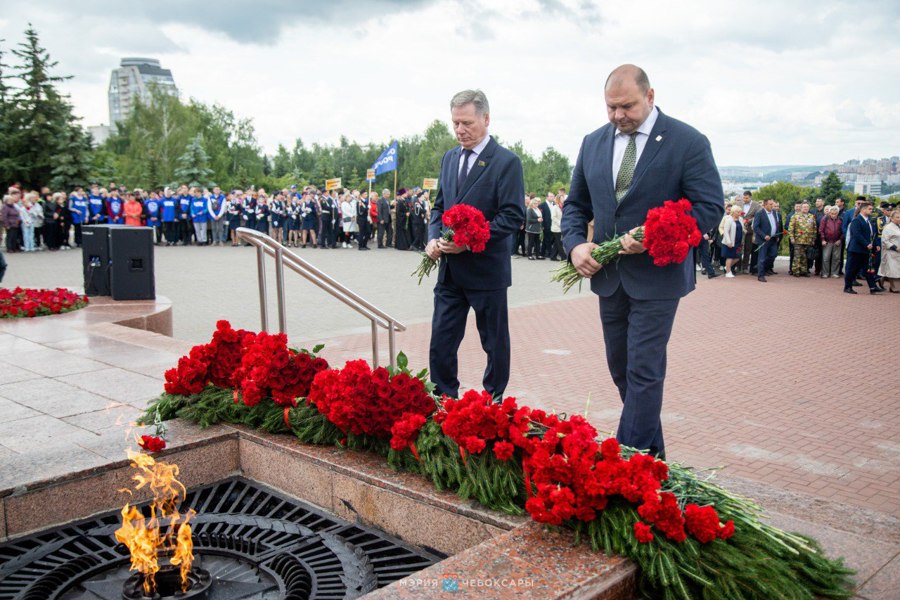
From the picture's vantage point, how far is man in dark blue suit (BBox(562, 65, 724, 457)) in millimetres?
3686

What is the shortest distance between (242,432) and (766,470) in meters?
3.14

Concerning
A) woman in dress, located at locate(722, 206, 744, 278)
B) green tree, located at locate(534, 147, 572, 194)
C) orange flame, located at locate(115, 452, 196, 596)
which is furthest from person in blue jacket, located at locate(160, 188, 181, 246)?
green tree, located at locate(534, 147, 572, 194)

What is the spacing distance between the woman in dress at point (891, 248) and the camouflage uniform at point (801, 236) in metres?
3.08

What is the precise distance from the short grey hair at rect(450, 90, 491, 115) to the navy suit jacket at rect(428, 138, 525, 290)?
0.87 ft

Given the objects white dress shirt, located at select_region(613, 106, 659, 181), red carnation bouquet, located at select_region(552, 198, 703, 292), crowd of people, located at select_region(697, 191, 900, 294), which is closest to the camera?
red carnation bouquet, located at select_region(552, 198, 703, 292)

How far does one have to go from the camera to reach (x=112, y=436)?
430 centimetres

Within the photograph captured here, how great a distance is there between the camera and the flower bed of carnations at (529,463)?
2674 mm

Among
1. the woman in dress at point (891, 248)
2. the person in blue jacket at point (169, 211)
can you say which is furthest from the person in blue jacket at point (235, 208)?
the woman in dress at point (891, 248)

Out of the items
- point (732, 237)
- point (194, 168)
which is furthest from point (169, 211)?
point (194, 168)

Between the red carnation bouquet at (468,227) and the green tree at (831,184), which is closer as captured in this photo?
the red carnation bouquet at (468,227)

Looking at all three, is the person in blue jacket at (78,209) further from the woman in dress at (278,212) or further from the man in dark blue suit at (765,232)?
the man in dark blue suit at (765,232)

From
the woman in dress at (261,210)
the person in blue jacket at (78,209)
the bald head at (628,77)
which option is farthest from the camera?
the woman in dress at (261,210)

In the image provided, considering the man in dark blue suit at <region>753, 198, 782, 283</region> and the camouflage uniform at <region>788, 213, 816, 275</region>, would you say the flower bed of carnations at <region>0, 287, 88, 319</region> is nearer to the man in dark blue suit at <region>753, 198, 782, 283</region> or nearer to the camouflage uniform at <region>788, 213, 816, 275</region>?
the man in dark blue suit at <region>753, 198, 782, 283</region>

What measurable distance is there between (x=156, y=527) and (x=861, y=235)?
51.2 ft
